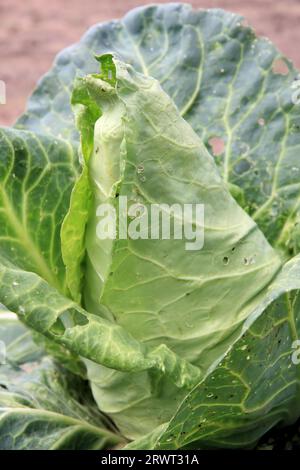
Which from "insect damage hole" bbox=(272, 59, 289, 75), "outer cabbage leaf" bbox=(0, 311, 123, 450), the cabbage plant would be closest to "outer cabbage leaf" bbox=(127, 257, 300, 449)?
the cabbage plant

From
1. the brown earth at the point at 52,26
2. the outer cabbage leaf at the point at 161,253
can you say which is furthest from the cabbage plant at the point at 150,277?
the brown earth at the point at 52,26

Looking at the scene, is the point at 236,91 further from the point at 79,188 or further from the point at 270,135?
the point at 79,188

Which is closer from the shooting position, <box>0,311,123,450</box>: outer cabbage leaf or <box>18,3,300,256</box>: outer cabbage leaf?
<box>0,311,123,450</box>: outer cabbage leaf

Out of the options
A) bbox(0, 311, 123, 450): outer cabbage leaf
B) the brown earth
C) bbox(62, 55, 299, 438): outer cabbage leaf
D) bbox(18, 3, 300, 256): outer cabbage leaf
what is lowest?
bbox(0, 311, 123, 450): outer cabbage leaf

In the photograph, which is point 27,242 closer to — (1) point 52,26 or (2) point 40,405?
(2) point 40,405

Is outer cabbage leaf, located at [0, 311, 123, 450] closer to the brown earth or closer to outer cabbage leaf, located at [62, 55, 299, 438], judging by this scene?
outer cabbage leaf, located at [62, 55, 299, 438]

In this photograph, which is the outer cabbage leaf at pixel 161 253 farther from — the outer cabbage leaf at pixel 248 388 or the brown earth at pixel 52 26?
the brown earth at pixel 52 26

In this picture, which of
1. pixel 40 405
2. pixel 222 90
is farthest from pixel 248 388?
pixel 222 90
